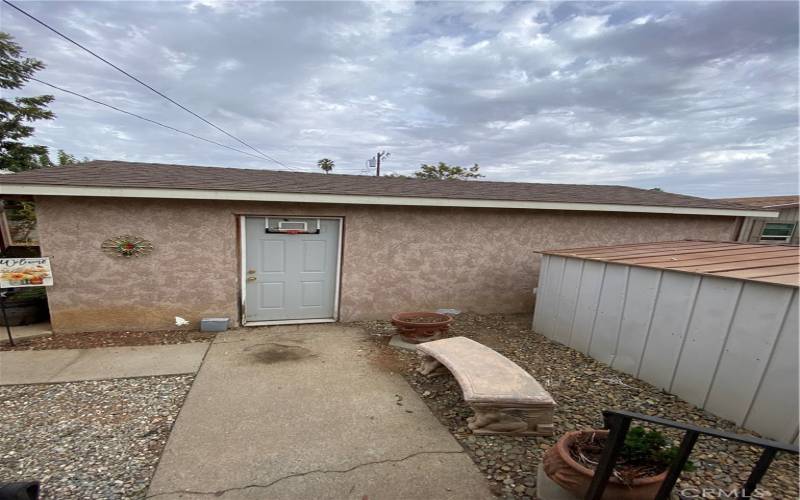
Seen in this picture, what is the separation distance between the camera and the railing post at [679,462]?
152cm

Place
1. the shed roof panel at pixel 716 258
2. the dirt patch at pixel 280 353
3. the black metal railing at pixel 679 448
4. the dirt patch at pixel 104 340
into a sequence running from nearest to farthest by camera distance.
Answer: the black metal railing at pixel 679 448 < the shed roof panel at pixel 716 258 < the dirt patch at pixel 280 353 < the dirt patch at pixel 104 340

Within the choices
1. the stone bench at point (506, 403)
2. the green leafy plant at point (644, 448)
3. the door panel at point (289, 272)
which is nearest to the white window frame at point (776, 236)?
the stone bench at point (506, 403)

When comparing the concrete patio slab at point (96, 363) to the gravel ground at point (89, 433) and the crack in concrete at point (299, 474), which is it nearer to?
the gravel ground at point (89, 433)

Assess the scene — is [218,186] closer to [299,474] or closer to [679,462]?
[299,474]

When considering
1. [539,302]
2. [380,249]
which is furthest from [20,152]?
[539,302]

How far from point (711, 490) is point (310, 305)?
5530mm

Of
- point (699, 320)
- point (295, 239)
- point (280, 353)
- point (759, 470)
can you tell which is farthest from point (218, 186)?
point (699, 320)

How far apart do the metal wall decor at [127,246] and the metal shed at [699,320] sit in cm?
673

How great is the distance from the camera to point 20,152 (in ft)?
37.9

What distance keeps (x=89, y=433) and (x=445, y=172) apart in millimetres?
26270

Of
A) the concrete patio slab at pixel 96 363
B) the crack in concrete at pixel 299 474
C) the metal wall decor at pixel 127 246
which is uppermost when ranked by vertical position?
the metal wall decor at pixel 127 246

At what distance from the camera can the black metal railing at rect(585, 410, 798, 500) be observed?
52.5 inches

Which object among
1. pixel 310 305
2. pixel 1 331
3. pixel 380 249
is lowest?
pixel 1 331

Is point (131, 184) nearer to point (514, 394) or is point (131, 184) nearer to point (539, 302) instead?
point (514, 394)
